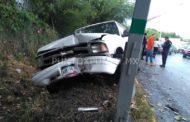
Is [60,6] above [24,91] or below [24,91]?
above

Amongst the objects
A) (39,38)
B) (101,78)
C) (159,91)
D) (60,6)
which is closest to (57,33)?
(60,6)

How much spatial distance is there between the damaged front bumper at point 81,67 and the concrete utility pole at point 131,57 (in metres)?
0.99

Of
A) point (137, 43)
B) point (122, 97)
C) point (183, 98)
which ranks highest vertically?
point (137, 43)

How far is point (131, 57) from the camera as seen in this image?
465 centimetres

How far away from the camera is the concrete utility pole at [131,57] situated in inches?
177

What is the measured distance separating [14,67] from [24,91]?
2.09 metres

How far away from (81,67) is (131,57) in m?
1.39

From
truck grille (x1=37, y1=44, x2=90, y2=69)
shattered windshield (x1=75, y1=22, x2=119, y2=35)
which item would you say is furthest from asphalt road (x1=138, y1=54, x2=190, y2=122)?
truck grille (x1=37, y1=44, x2=90, y2=69)

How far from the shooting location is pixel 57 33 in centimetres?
1461

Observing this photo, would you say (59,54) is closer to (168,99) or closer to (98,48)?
(98,48)

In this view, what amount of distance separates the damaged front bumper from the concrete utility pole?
99cm

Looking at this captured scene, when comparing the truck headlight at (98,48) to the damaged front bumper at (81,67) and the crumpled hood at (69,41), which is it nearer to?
the damaged front bumper at (81,67)

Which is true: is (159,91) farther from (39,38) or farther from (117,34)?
(39,38)

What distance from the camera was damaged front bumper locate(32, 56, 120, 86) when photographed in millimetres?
5715
